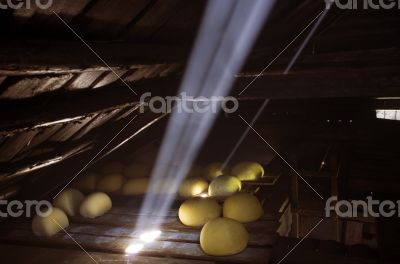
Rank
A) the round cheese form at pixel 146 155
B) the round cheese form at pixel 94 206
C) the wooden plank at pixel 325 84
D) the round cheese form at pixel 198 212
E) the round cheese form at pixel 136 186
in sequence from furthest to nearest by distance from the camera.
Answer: the round cheese form at pixel 146 155
the round cheese form at pixel 136 186
the round cheese form at pixel 94 206
the round cheese form at pixel 198 212
the wooden plank at pixel 325 84

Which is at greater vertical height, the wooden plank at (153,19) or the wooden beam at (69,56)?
the wooden plank at (153,19)

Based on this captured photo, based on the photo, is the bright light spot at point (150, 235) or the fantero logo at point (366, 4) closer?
the fantero logo at point (366, 4)

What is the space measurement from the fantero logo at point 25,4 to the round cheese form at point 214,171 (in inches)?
162

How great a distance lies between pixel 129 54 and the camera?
2740 mm

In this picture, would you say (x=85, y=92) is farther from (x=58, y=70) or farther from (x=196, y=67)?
(x=196, y=67)

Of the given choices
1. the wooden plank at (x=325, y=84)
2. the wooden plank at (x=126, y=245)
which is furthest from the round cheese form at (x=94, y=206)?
the wooden plank at (x=325, y=84)

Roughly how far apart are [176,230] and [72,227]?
139cm

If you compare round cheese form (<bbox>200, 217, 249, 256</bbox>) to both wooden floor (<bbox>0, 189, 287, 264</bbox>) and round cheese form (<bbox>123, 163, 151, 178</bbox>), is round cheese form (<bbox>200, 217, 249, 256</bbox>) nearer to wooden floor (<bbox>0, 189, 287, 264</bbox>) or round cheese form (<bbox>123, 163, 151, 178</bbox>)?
wooden floor (<bbox>0, 189, 287, 264</bbox>)

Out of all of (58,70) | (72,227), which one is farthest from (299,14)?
(72,227)

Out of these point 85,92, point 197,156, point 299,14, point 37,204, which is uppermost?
point 299,14

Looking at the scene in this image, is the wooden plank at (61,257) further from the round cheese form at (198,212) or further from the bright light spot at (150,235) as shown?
the round cheese form at (198,212)

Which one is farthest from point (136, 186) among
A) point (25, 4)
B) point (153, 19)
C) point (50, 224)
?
point (25, 4)

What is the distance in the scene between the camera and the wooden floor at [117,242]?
11.8ft

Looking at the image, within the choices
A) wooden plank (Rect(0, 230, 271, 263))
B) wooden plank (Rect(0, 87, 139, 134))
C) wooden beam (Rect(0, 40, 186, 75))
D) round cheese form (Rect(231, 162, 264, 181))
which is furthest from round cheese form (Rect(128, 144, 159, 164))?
wooden beam (Rect(0, 40, 186, 75))
